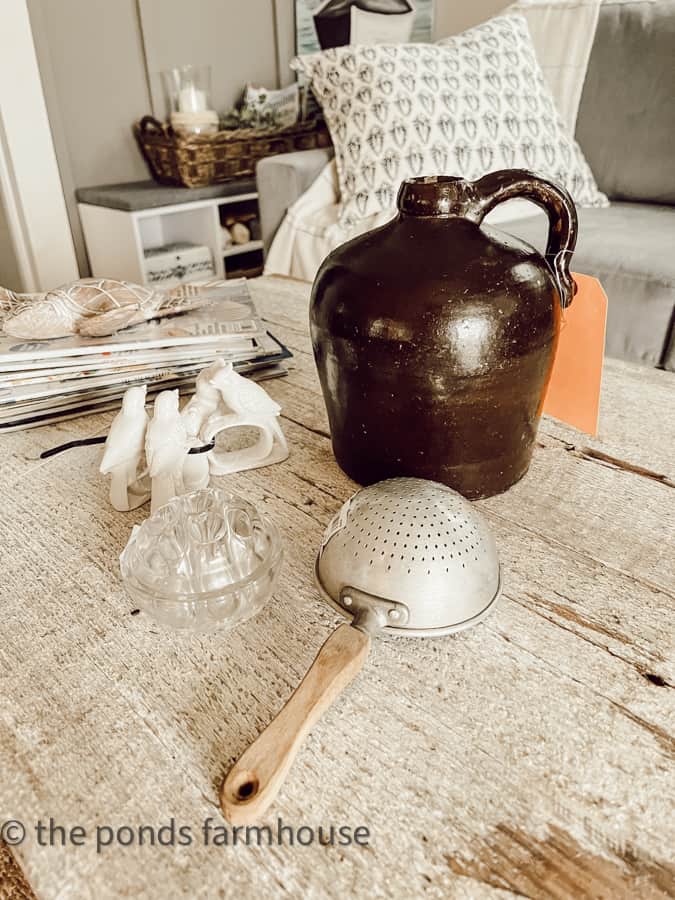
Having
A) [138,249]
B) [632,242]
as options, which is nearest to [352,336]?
→ [632,242]

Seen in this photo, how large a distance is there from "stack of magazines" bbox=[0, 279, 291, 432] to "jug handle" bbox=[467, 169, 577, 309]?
0.36 m

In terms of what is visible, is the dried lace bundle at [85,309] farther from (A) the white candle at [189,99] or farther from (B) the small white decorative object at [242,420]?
(A) the white candle at [189,99]

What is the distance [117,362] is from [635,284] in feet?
3.32

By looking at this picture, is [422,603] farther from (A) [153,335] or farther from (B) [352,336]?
(A) [153,335]

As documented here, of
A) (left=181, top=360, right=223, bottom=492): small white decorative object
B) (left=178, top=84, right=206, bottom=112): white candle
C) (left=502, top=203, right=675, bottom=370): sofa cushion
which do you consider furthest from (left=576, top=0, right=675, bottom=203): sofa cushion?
(left=181, top=360, right=223, bottom=492): small white decorative object

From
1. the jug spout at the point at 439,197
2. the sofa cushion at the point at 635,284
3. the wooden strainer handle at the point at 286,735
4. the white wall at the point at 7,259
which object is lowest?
Answer: the white wall at the point at 7,259

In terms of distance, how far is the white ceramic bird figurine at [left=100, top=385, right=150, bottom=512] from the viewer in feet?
1.81

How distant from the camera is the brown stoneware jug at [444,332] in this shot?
0.49 metres

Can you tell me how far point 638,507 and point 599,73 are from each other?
1.65 m

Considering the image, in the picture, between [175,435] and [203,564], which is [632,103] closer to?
[175,435]

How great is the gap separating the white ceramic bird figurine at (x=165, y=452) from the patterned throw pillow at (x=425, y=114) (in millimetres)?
1145

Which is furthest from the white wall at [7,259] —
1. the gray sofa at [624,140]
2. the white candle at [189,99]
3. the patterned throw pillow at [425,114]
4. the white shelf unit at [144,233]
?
the patterned throw pillow at [425,114]

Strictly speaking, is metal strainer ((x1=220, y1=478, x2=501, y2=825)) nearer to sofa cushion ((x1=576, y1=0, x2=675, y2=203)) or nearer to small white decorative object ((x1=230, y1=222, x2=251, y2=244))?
sofa cushion ((x1=576, y1=0, x2=675, y2=203))

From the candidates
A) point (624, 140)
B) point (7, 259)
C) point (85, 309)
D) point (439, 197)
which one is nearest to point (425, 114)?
point (624, 140)
